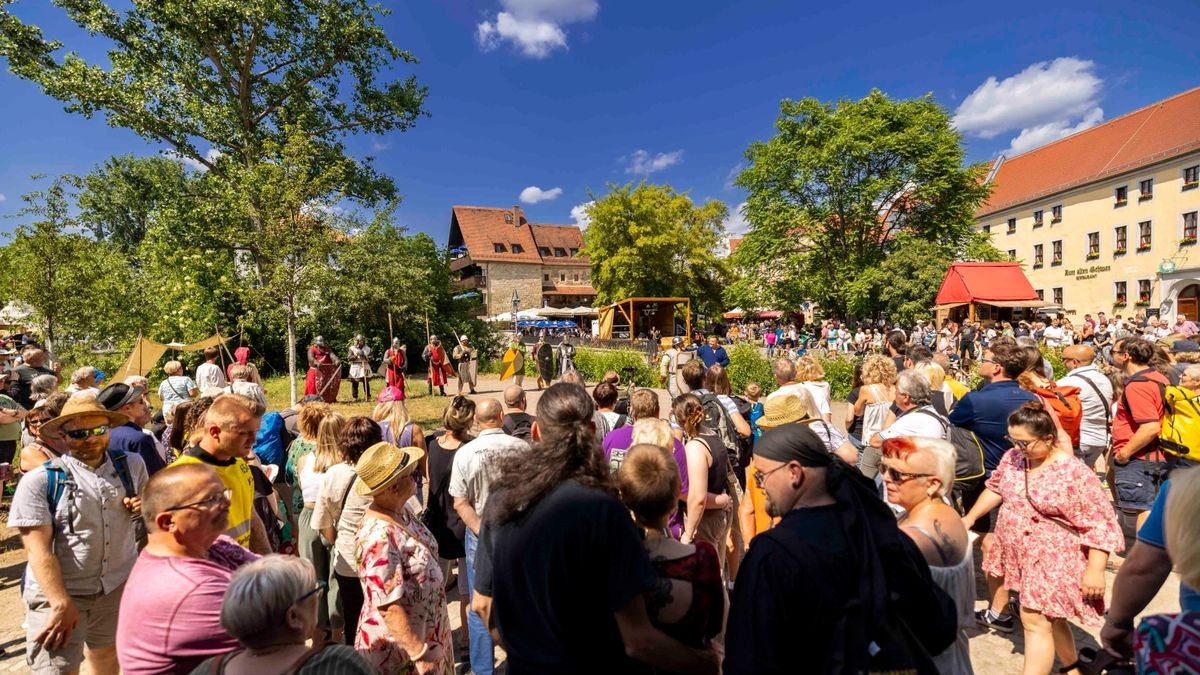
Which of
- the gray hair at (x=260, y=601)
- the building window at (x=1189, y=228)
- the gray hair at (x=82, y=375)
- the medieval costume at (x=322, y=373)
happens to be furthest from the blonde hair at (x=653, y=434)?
the building window at (x=1189, y=228)

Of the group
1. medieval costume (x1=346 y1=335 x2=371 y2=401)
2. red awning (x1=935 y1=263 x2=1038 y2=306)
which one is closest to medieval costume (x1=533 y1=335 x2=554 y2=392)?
medieval costume (x1=346 y1=335 x2=371 y2=401)

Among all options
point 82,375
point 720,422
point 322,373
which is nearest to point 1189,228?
point 720,422

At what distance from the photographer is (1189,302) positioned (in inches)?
1208

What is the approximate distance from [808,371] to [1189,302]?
39.8m

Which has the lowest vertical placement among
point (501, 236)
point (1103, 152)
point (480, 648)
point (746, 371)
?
point (480, 648)

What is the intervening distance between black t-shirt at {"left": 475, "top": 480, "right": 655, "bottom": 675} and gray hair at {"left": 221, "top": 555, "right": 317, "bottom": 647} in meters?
0.67

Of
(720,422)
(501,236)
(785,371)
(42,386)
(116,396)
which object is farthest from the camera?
(501,236)

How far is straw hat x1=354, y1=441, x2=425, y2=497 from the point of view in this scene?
2.44 m

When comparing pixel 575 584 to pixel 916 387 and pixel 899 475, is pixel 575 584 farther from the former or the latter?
pixel 916 387

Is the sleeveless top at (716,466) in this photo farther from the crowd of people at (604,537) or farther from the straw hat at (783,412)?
the straw hat at (783,412)

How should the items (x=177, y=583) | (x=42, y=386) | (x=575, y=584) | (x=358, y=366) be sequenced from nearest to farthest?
(x=575, y=584), (x=177, y=583), (x=42, y=386), (x=358, y=366)

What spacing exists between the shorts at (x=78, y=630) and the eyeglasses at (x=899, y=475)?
12.3 feet

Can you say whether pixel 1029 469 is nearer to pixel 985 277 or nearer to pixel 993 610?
pixel 993 610

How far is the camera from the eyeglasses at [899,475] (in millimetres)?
2287
